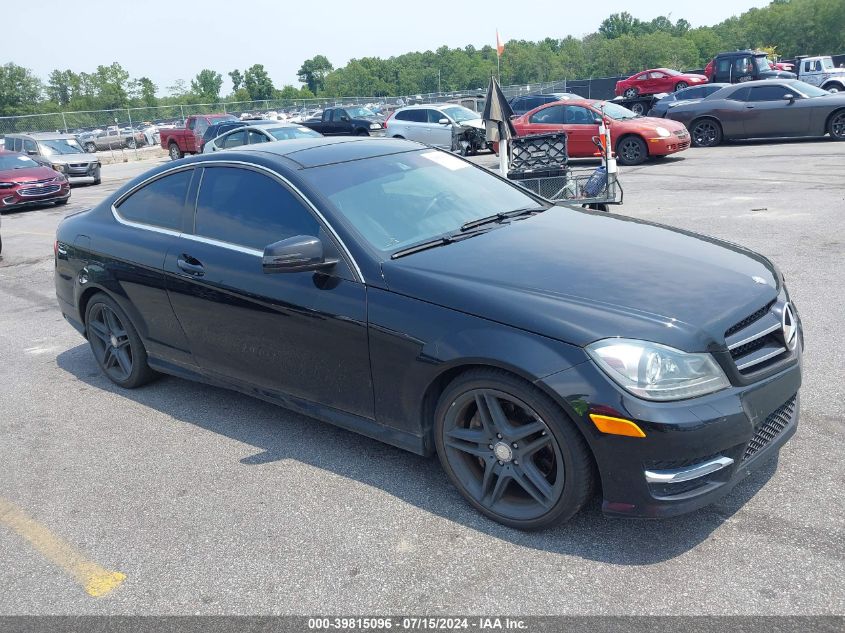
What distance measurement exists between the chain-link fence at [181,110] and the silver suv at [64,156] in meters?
13.2

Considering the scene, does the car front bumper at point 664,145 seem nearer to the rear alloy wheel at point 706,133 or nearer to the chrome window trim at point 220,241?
the rear alloy wheel at point 706,133

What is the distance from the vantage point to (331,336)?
3.74 metres

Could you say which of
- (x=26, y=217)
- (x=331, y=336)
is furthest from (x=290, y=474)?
(x=26, y=217)

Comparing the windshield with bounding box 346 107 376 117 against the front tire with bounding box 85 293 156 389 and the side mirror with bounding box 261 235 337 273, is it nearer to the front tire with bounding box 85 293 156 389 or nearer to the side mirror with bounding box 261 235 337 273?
the front tire with bounding box 85 293 156 389

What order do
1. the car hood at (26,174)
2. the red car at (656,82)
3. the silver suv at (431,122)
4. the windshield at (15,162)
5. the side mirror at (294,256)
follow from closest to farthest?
the side mirror at (294,256)
the car hood at (26,174)
the windshield at (15,162)
the silver suv at (431,122)
the red car at (656,82)

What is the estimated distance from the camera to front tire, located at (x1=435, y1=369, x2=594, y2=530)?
303 cm

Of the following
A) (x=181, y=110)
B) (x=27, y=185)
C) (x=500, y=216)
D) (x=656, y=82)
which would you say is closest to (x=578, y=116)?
(x=27, y=185)

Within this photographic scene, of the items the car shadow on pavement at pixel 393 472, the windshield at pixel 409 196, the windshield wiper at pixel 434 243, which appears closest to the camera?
the car shadow on pavement at pixel 393 472

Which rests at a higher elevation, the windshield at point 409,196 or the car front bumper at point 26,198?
the windshield at point 409,196

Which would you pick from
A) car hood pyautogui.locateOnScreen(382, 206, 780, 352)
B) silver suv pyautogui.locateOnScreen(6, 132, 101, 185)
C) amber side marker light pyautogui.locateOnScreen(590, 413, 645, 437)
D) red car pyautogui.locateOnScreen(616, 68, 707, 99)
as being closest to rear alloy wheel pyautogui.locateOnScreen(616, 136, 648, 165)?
car hood pyautogui.locateOnScreen(382, 206, 780, 352)

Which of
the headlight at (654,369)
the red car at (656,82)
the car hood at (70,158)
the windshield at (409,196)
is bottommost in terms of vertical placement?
the headlight at (654,369)

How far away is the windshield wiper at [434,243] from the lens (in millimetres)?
3715

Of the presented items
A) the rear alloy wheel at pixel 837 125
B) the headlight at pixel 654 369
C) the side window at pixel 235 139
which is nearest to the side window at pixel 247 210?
the headlight at pixel 654 369

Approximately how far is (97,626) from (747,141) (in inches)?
791
